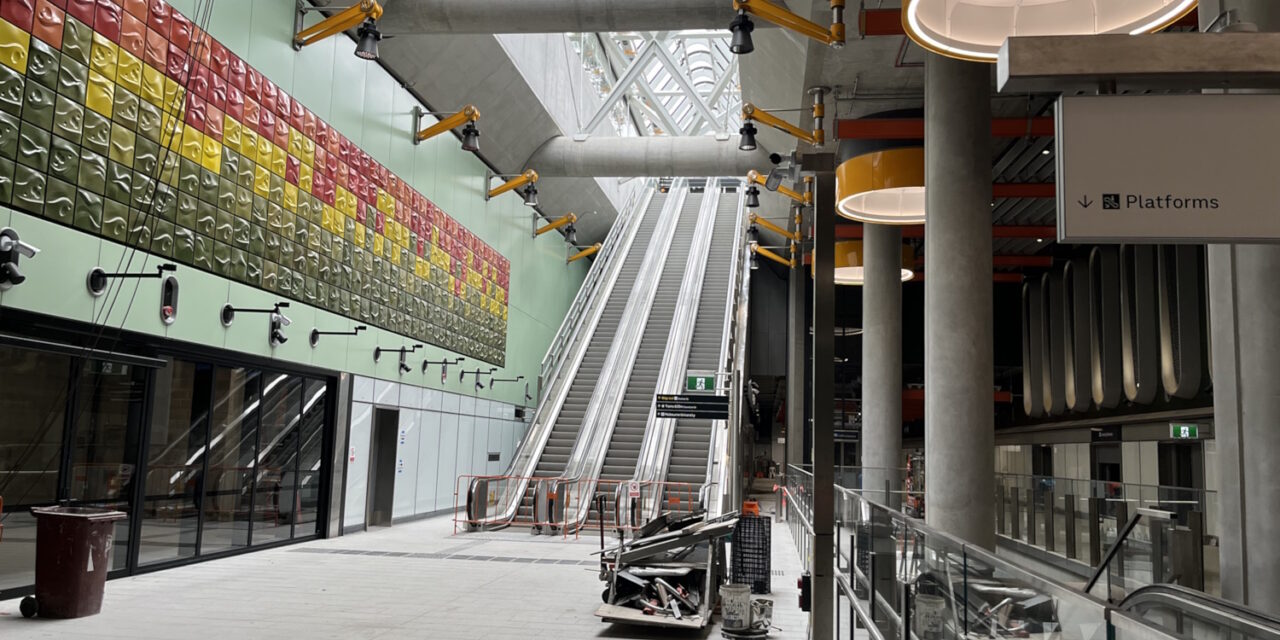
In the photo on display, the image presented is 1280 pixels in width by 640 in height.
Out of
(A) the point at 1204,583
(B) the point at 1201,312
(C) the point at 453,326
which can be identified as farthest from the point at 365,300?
(B) the point at 1201,312

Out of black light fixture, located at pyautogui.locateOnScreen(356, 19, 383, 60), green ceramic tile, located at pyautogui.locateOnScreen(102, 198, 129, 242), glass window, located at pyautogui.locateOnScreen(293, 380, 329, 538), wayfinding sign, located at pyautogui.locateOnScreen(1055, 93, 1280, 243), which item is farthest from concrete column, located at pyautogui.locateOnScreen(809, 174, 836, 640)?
glass window, located at pyautogui.locateOnScreen(293, 380, 329, 538)

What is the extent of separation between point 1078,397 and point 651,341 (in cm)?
1048

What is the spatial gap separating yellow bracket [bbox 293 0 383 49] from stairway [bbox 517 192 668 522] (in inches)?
344

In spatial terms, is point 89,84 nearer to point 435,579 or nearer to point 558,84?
point 435,579

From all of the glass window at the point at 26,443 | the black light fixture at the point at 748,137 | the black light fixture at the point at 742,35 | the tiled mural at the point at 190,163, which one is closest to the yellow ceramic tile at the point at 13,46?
the tiled mural at the point at 190,163

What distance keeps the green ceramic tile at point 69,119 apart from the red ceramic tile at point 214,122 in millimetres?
2078

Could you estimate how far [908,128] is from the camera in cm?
1407

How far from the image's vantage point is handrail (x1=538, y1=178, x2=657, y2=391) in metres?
25.0

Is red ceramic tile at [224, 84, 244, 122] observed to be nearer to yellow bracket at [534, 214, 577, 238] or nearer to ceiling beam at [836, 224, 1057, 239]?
ceiling beam at [836, 224, 1057, 239]

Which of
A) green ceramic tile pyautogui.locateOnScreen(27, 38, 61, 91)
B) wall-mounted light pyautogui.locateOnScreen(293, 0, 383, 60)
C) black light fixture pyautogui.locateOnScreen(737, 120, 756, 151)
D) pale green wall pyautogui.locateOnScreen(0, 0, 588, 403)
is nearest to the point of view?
green ceramic tile pyautogui.locateOnScreen(27, 38, 61, 91)

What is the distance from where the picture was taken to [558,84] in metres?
23.2

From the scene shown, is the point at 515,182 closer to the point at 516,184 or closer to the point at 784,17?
the point at 516,184

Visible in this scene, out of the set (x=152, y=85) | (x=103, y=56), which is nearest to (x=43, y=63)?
(x=103, y=56)

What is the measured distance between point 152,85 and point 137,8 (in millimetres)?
795
